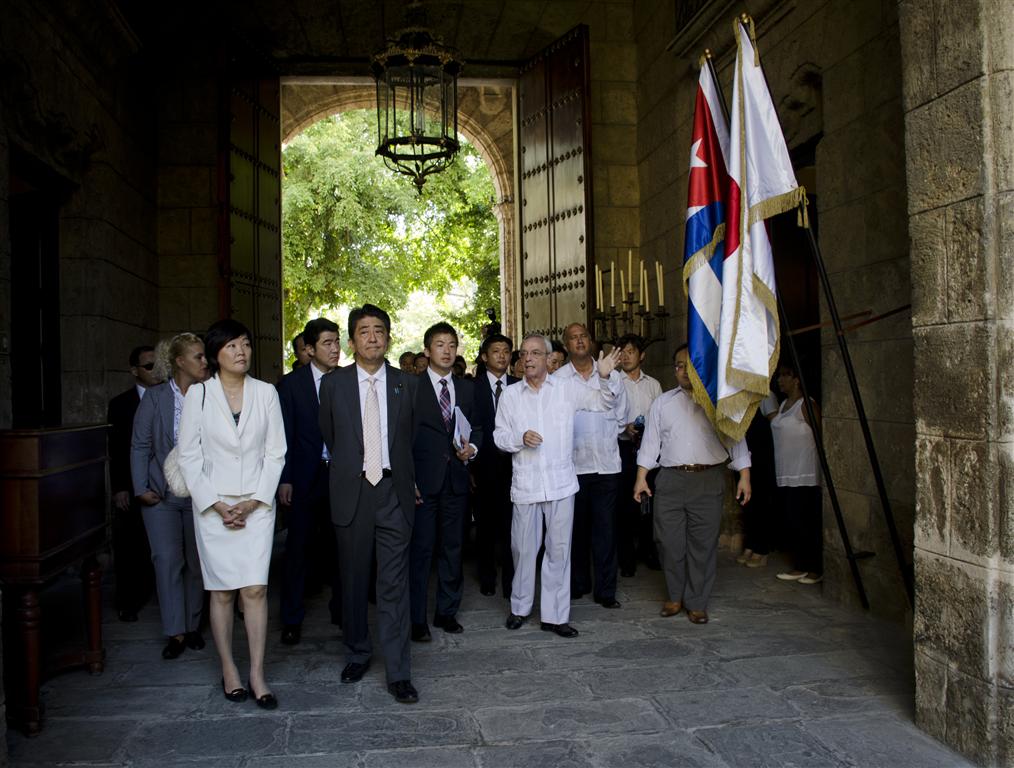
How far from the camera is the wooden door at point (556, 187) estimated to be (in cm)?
914

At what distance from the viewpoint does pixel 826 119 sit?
586cm

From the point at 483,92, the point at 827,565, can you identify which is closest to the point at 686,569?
the point at 827,565

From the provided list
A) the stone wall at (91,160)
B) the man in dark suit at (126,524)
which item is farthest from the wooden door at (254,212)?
the man in dark suit at (126,524)

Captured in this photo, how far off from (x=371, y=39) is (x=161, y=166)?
266 centimetres

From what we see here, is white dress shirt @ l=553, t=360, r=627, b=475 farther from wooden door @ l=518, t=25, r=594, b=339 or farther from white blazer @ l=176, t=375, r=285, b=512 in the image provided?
wooden door @ l=518, t=25, r=594, b=339

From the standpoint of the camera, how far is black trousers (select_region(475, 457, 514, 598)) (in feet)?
20.0

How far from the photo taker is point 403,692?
4.05 metres

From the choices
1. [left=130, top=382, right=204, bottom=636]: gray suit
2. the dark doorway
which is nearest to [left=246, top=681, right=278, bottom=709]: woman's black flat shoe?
[left=130, top=382, right=204, bottom=636]: gray suit

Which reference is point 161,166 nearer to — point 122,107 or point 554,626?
→ point 122,107

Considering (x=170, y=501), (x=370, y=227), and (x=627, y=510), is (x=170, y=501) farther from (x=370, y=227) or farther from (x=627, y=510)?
(x=370, y=227)

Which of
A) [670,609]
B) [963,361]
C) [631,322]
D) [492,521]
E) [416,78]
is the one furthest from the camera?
[631,322]

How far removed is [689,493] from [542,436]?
0.99 meters

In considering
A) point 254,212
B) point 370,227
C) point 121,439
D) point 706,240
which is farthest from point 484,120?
point 706,240

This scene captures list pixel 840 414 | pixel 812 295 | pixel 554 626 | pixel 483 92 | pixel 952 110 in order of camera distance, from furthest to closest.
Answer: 1. pixel 483 92
2. pixel 812 295
3. pixel 840 414
4. pixel 554 626
5. pixel 952 110
